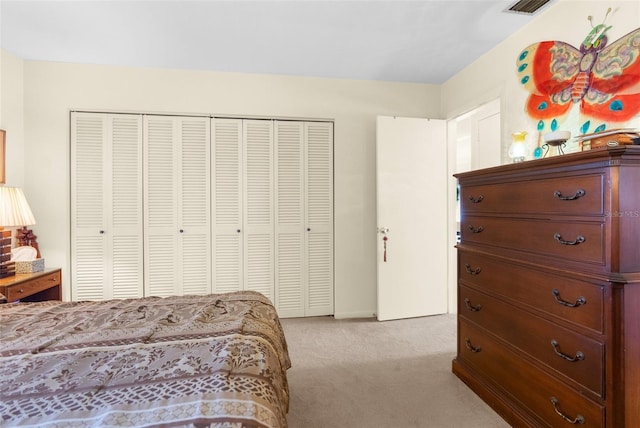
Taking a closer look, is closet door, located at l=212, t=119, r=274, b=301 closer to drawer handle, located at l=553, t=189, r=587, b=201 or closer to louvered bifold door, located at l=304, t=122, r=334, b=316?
louvered bifold door, located at l=304, t=122, r=334, b=316

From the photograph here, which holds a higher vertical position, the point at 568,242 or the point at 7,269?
the point at 568,242

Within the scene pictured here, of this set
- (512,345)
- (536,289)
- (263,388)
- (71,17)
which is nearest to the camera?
(263,388)

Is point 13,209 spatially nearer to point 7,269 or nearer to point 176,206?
point 7,269

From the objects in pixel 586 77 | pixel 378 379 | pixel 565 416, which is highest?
pixel 586 77

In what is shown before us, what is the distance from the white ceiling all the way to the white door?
71cm

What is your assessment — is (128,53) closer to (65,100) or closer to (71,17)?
(71,17)

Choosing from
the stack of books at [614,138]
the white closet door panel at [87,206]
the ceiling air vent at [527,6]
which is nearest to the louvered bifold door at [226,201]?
the white closet door panel at [87,206]

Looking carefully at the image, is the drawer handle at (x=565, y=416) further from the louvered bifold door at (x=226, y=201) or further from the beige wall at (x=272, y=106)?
the louvered bifold door at (x=226, y=201)

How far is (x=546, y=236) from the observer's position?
1622mm

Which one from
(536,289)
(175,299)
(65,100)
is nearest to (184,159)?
(65,100)

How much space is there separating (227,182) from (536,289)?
2.89 meters

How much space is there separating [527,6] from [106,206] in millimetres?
4005

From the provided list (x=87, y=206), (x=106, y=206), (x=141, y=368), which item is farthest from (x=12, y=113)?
(x=141, y=368)

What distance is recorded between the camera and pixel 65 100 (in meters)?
3.26
